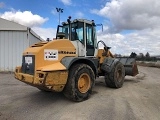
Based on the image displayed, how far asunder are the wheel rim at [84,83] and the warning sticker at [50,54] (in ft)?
3.71

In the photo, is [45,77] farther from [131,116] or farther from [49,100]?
[131,116]

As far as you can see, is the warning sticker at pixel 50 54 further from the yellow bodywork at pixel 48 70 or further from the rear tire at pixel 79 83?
the rear tire at pixel 79 83

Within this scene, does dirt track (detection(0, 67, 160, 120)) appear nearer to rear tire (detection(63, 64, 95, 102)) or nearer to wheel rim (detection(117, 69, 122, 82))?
rear tire (detection(63, 64, 95, 102))

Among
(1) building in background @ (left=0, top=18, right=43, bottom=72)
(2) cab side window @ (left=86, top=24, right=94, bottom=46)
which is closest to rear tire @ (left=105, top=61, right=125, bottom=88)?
(2) cab side window @ (left=86, top=24, right=94, bottom=46)

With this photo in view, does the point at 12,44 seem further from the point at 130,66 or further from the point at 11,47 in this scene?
the point at 130,66

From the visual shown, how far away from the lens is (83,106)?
23.7 feet

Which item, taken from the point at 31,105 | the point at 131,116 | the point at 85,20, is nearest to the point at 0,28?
the point at 85,20

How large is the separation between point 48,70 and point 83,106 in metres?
1.58

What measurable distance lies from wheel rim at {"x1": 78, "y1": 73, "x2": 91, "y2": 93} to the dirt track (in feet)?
1.30

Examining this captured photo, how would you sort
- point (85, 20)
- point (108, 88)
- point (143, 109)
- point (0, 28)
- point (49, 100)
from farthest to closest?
1. point (0, 28)
2. point (108, 88)
3. point (85, 20)
4. point (49, 100)
5. point (143, 109)

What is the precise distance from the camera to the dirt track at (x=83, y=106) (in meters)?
6.31

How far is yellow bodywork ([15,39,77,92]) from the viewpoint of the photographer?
6.74m

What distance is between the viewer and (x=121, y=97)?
8414mm

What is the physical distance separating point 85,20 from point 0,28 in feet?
32.7
